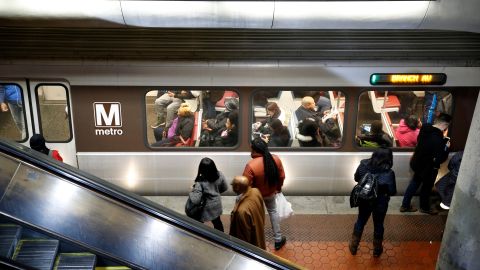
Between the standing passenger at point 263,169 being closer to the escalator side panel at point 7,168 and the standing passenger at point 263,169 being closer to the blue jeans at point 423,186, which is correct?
the blue jeans at point 423,186

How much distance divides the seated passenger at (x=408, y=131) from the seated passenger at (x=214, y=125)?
250cm

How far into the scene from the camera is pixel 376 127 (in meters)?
7.38

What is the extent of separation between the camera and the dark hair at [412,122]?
7.34m

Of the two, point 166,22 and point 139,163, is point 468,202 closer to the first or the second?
point 166,22

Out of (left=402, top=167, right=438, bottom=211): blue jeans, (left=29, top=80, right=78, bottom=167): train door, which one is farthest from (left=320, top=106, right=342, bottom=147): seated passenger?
(left=29, top=80, right=78, bottom=167): train door

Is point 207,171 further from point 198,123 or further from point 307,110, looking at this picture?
point 307,110

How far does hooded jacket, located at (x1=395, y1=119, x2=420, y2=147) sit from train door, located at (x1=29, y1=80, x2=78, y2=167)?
4.85m

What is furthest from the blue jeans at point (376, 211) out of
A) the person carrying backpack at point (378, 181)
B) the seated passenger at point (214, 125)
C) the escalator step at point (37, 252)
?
the escalator step at point (37, 252)

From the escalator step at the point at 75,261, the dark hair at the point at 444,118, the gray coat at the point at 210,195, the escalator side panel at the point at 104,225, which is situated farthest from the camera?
the dark hair at the point at 444,118

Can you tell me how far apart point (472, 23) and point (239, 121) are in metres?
3.27

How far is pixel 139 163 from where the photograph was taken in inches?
294

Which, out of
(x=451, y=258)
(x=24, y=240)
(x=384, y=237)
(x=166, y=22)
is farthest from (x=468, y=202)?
(x=24, y=240)

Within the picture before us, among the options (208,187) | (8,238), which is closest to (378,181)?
(208,187)

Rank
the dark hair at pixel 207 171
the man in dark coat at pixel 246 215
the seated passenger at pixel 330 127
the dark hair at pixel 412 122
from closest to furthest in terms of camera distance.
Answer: the man in dark coat at pixel 246 215, the dark hair at pixel 207 171, the seated passenger at pixel 330 127, the dark hair at pixel 412 122
